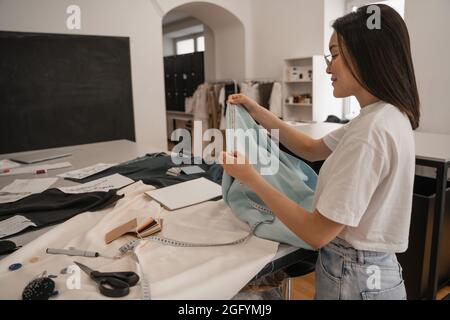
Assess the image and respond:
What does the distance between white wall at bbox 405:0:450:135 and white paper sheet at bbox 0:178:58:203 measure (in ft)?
12.8

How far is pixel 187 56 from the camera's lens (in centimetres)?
740

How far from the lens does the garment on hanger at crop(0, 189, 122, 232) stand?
4.28ft

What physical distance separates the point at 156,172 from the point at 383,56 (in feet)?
4.39

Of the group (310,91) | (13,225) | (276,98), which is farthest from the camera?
(276,98)

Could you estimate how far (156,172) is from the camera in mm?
1894

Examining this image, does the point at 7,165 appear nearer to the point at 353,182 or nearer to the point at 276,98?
the point at 353,182

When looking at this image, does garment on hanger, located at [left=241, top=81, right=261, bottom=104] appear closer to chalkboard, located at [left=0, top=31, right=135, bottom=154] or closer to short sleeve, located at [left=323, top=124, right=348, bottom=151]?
chalkboard, located at [left=0, top=31, right=135, bottom=154]

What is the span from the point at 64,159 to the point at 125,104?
6.42ft

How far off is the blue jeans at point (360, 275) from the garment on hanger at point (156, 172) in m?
0.82

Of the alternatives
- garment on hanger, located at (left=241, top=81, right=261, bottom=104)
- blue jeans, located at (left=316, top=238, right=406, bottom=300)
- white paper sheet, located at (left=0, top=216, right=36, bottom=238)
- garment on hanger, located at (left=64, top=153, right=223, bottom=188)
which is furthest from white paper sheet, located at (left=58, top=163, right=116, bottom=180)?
garment on hanger, located at (left=241, top=81, right=261, bottom=104)

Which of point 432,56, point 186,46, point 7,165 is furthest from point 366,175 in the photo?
point 186,46
